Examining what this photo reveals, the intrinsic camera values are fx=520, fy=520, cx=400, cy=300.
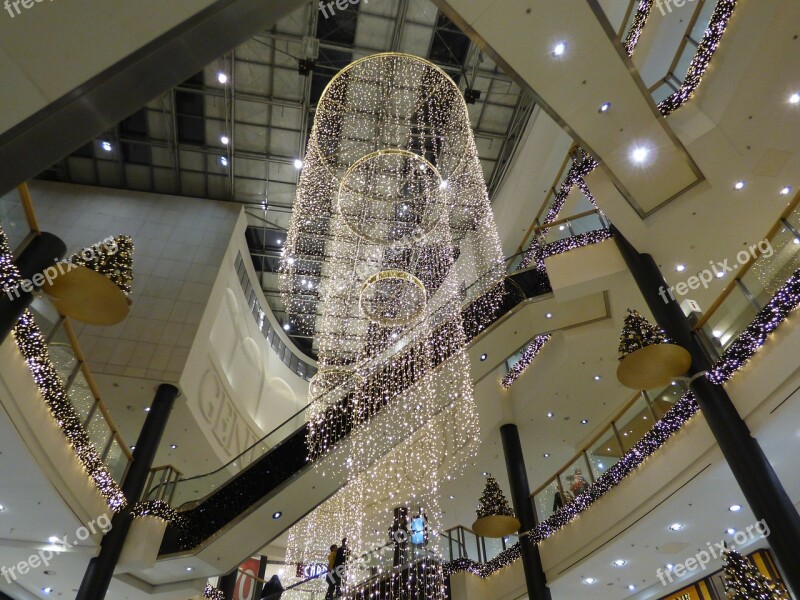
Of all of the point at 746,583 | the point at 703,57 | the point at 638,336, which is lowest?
the point at 746,583

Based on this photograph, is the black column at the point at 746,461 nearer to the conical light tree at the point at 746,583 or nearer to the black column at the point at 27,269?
the conical light tree at the point at 746,583

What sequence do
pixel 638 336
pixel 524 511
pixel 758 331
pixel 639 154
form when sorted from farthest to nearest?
pixel 524 511 < pixel 639 154 < pixel 638 336 < pixel 758 331

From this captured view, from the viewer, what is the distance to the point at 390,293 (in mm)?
12234

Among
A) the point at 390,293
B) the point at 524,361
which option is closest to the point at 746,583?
the point at 524,361

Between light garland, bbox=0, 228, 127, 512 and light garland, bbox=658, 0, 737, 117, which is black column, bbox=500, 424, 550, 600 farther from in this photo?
light garland, bbox=658, 0, 737, 117

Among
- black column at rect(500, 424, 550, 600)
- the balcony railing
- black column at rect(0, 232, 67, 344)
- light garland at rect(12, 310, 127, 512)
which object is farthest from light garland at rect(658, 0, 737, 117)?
light garland at rect(12, 310, 127, 512)

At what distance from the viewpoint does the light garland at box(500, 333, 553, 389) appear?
12.0 metres

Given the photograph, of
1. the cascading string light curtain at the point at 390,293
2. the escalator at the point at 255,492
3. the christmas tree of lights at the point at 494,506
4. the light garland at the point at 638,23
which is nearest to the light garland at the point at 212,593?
the cascading string light curtain at the point at 390,293

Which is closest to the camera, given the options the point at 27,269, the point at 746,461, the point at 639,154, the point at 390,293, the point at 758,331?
the point at 27,269

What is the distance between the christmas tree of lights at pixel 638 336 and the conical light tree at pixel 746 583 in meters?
2.42

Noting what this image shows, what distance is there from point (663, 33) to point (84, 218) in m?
15.1

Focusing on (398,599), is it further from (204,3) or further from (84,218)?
(84,218)

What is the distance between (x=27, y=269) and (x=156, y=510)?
18.8ft

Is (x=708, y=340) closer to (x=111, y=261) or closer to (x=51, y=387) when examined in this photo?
(x=111, y=261)
